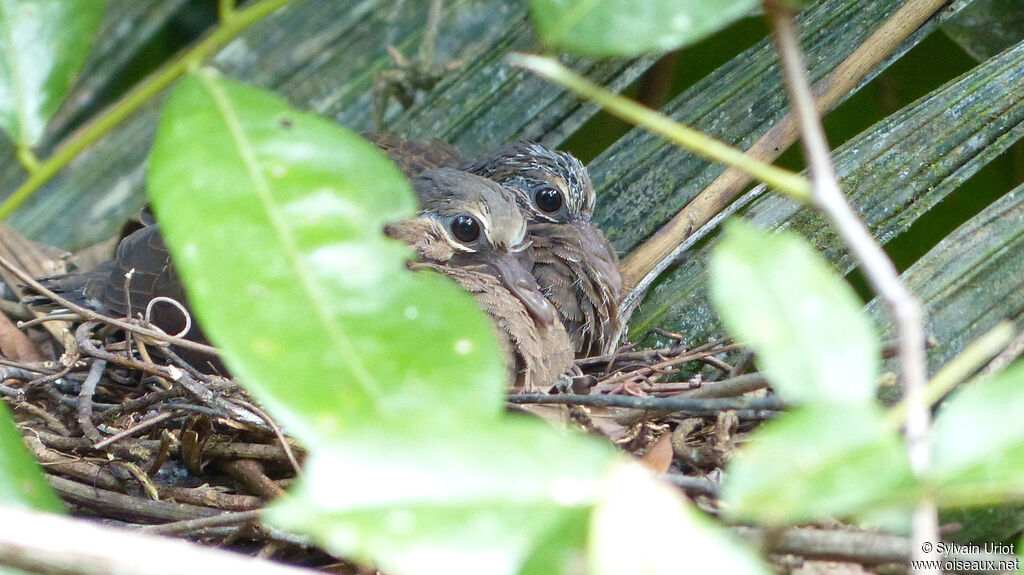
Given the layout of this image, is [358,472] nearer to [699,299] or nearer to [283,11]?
[699,299]

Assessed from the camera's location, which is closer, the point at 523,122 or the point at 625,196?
the point at 625,196

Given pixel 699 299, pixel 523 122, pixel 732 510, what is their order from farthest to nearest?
pixel 523 122
pixel 699 299
pixel 732 510

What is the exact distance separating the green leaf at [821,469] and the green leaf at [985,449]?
3cm

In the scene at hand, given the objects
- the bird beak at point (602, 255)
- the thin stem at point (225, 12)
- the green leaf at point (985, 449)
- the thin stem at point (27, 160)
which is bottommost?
the green leaf at point (985, 449)

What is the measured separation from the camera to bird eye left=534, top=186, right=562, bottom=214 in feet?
7.21

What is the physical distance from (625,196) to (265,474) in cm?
98

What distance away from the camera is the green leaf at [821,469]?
396mm

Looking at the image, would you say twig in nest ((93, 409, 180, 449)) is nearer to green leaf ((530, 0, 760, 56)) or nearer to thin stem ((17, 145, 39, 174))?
thin stem ((17, 145, 39, 174))

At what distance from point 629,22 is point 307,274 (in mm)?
246

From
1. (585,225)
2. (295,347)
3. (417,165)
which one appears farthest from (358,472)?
(417,165)

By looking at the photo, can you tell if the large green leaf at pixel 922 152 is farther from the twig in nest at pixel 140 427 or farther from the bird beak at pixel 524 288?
the twig in nest at pixel 140 427

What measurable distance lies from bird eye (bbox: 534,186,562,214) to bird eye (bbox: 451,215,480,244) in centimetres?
29

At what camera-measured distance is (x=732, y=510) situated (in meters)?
0.40

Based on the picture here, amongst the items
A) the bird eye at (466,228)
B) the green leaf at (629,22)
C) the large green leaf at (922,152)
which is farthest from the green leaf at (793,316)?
the bird eye at (466,228)
